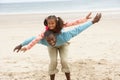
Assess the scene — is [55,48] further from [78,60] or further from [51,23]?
[78,60]

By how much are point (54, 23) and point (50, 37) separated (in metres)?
0.22

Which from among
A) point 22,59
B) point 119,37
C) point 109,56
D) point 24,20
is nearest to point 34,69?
point 22,59

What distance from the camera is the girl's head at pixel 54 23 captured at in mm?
6527

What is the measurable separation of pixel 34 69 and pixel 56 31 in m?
2.03

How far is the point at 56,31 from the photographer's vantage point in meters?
6.63

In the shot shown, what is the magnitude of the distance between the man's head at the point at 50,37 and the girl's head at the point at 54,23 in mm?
69

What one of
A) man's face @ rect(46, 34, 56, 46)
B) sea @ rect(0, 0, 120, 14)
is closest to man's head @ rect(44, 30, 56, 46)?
man's face @ rect(46, 34, 56, 46)

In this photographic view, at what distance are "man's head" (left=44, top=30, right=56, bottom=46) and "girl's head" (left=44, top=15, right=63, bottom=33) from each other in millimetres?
69

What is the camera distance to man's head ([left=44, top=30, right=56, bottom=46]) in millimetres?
6535

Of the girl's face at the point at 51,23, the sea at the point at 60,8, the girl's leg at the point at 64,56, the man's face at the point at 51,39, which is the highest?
the sea at the point at 60,8

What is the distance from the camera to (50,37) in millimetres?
6523

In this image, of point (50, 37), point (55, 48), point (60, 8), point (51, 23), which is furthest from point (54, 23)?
point (60, 8)

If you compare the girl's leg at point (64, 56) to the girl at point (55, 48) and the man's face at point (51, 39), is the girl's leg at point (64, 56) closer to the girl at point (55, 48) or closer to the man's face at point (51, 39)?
the girl at point (55, 48)

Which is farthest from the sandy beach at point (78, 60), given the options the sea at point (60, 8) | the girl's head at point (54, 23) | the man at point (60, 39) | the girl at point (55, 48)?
the sea at point (60, 8)
